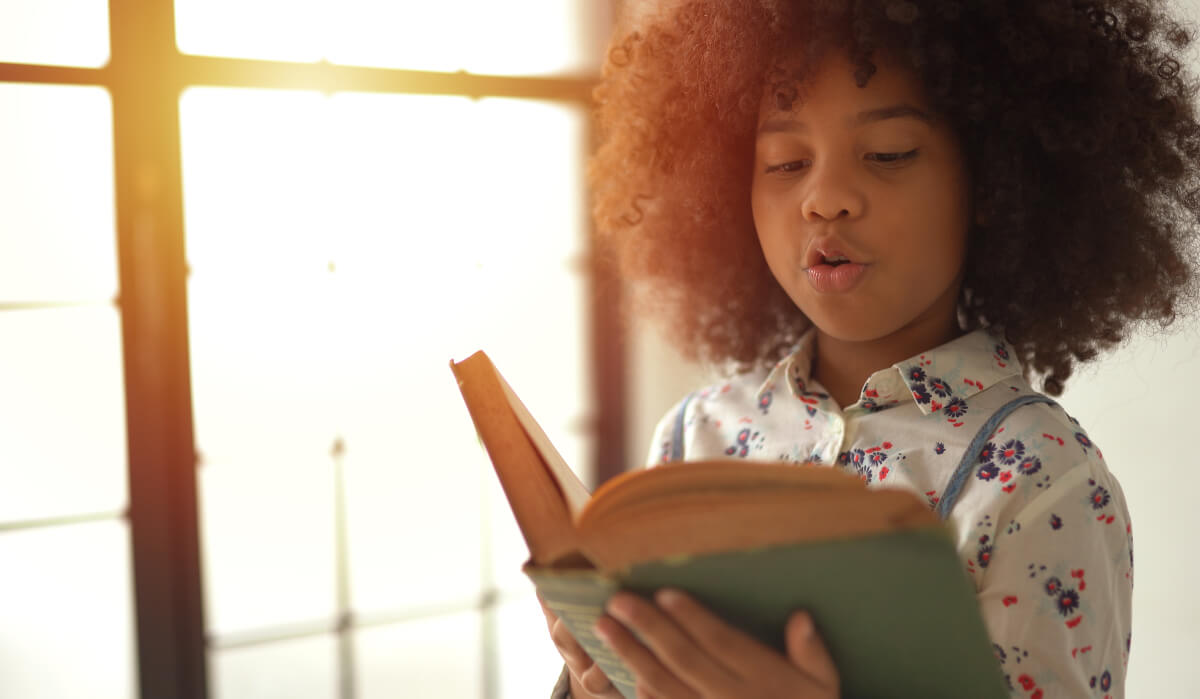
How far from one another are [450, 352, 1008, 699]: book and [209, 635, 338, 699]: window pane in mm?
1582

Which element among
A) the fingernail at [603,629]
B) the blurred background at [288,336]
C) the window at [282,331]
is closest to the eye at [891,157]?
the fingernail at [603,629]

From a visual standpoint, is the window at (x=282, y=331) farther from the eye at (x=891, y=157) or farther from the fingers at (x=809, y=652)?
the fingers at (x=809, y=652)

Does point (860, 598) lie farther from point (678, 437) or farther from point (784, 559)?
point (678, 437)

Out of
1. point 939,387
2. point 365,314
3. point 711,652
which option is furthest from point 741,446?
point 365,314

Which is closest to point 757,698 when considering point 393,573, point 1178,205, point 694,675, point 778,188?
point 694,675

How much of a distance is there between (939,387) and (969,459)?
82 mm

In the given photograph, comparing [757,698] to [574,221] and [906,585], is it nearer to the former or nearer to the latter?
[906,585]

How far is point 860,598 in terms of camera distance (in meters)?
0.56

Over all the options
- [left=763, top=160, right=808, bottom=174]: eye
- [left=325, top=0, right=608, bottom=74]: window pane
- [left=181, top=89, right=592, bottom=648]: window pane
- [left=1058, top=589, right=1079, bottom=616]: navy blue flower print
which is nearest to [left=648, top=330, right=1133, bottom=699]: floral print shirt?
[left=1058, top=589, right=1079, bottom=616]: navy blue flower print

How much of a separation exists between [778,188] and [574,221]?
1376mm

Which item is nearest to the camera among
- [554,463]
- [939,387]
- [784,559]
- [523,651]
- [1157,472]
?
[784,559]

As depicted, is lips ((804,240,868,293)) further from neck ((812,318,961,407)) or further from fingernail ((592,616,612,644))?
fingernail ((592,616,612,644))

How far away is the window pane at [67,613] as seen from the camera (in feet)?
5.82

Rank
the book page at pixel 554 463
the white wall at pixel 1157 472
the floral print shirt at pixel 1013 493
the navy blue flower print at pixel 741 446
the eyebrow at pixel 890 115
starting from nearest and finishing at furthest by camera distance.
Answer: the book page at pixel 554 463, the floral print shirt at pixel 1013 493, the eyebrow at pixel 890 115, the navy blue flower print at pixel 741 446, the white wall at pixel 1157 472
